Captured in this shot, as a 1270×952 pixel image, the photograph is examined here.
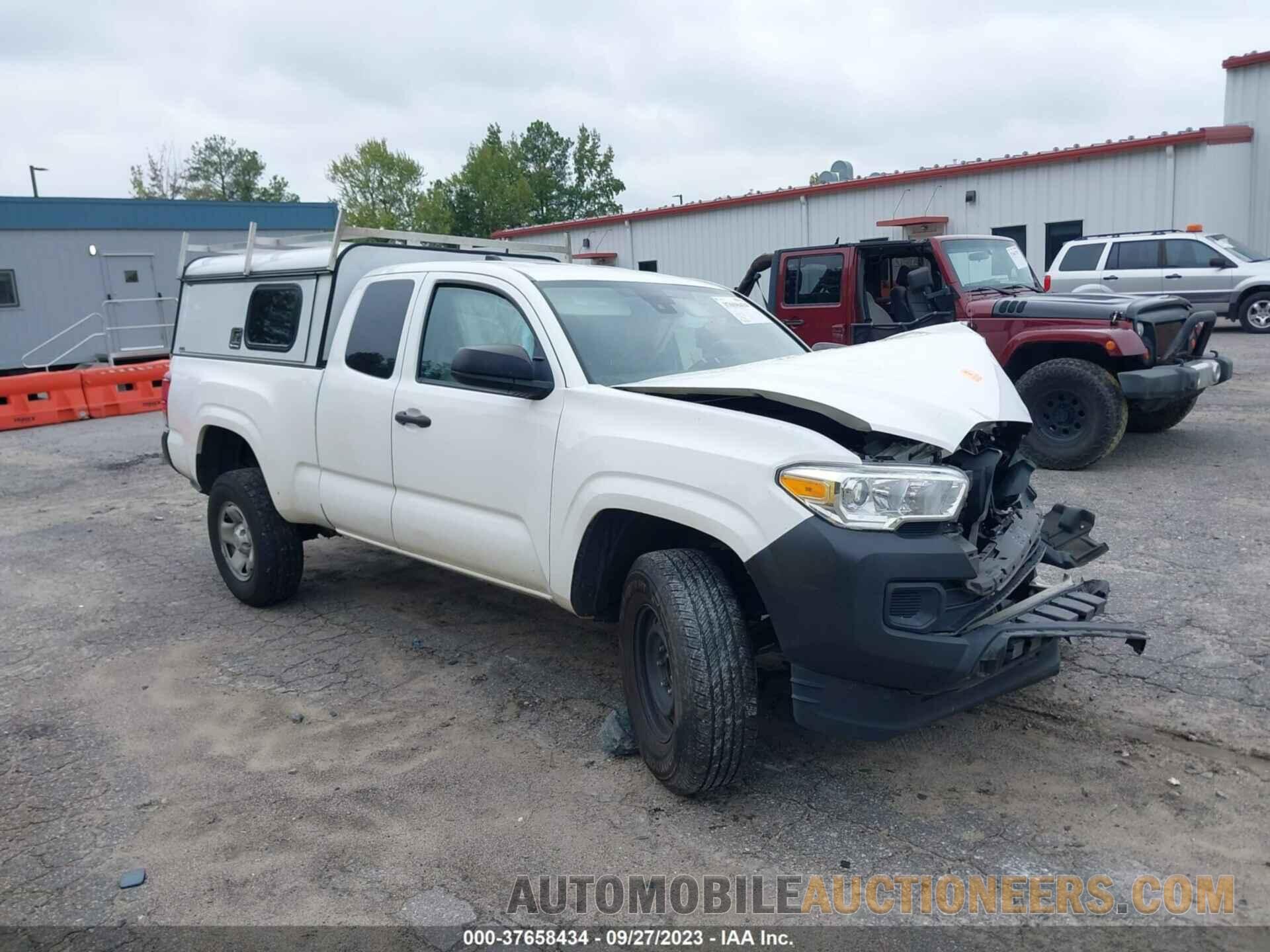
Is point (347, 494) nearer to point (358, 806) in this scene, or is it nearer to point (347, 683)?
point (347, 683)

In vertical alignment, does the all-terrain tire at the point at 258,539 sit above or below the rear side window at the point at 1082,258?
below

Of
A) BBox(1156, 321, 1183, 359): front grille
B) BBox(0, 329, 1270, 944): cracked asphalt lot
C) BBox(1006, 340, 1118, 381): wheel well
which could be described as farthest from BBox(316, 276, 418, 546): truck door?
BBox(1156, 321, 1183, 359): front grille

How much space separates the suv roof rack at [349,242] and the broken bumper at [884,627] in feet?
10.1

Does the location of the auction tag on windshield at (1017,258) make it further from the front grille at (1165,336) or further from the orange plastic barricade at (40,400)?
the orange plastic barricade at (40,400)

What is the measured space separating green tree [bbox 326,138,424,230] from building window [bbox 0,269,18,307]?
2214 inches

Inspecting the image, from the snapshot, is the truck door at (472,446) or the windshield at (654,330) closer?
the truck door at (472,446)

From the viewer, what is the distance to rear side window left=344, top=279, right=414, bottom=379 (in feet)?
15.8

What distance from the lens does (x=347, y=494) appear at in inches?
196

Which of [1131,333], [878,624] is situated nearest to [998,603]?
[878,624]

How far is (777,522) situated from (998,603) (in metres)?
0.87

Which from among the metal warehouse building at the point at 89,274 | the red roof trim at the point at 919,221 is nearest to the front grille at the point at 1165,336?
the red roof trim at the point at 919,221

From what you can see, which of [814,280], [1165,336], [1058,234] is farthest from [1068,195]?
[1165,336]

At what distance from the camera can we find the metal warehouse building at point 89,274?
62.6ft

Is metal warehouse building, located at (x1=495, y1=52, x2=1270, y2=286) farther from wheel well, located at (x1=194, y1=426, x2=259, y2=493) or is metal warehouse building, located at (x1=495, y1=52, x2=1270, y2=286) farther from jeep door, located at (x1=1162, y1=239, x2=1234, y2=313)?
wheel well, located at (x1=194, y1=426, x2=259, y2=493)
